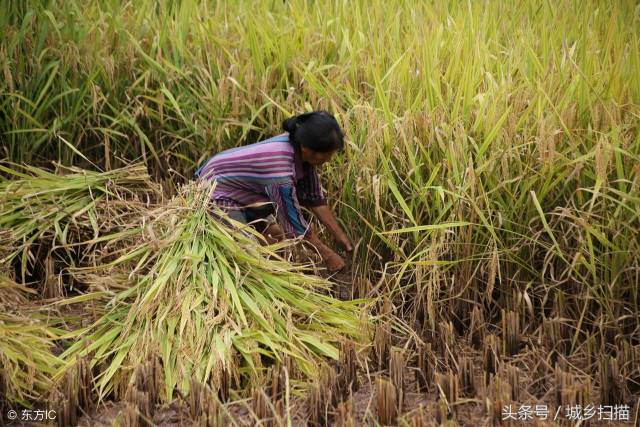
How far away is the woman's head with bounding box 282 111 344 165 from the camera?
2.76 metres

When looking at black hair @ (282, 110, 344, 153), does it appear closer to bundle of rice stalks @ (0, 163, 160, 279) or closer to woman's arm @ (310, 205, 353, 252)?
woman's arm @ (310, 205, 353, 252)

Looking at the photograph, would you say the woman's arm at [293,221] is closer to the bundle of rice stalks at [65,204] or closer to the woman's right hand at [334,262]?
the woman's right hand at [334,262]

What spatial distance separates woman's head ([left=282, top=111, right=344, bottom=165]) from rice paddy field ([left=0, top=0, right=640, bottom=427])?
0.47 ft

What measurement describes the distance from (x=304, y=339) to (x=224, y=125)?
100cm

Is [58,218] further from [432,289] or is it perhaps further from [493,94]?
[493,94]

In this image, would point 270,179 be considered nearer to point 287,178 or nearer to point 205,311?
Answer: point 287,178

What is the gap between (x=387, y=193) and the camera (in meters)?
2.90

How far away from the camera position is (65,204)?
9.89ft

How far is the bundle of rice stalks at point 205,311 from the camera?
8.03 feet

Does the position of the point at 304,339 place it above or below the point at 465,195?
below

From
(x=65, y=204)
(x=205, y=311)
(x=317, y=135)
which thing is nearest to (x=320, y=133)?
(x=317, y=135)

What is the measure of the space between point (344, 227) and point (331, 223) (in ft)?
0.37

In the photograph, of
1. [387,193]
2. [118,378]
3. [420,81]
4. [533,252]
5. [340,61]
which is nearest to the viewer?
[118,378]

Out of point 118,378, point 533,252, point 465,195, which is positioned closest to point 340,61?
point 465,195
